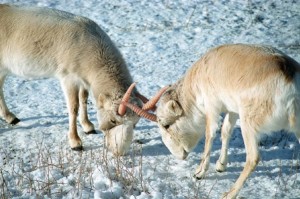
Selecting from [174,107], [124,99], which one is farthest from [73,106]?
[174,107]

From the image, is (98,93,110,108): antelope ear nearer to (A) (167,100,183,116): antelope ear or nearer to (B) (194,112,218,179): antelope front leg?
(A) (167,100,183,116): antelope ear

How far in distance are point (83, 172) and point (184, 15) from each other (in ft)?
22.6

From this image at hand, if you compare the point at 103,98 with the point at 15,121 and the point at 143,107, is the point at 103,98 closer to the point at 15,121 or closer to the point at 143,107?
the point at 143,107

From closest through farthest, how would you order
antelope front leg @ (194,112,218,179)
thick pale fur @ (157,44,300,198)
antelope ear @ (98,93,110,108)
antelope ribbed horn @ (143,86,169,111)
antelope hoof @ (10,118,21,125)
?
thick pale fur @ (157,44,300,198) < antelope front leg @ (194,112,218,179) < antelope ribbed horn @ (143,86,169,111) < antelope ear @ (98,93,110,108) < antelope hoof @ (10,118,21,125)

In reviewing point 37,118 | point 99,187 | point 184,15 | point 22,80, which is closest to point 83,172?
point 99,187

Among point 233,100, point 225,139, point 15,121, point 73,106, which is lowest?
point 15,121

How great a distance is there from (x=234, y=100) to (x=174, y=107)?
108 centimetres

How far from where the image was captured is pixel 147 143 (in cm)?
684

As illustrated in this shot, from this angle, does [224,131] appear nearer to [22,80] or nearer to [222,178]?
[222,178]

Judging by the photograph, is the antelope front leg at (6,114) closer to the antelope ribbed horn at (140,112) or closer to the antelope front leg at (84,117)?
the antelope front leg at (84,117)

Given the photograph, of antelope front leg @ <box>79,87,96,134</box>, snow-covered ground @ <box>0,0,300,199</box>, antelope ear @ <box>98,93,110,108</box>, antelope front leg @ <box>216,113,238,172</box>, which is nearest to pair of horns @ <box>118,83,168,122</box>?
antelope ear @ <box>98,93,110,108</box>

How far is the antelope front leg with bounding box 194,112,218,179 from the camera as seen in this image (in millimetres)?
5641

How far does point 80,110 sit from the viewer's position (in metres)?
7.15

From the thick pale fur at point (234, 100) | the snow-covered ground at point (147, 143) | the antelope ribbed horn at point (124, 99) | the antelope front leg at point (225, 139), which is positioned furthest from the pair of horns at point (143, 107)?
the antelope front leg at point (225, 139)
